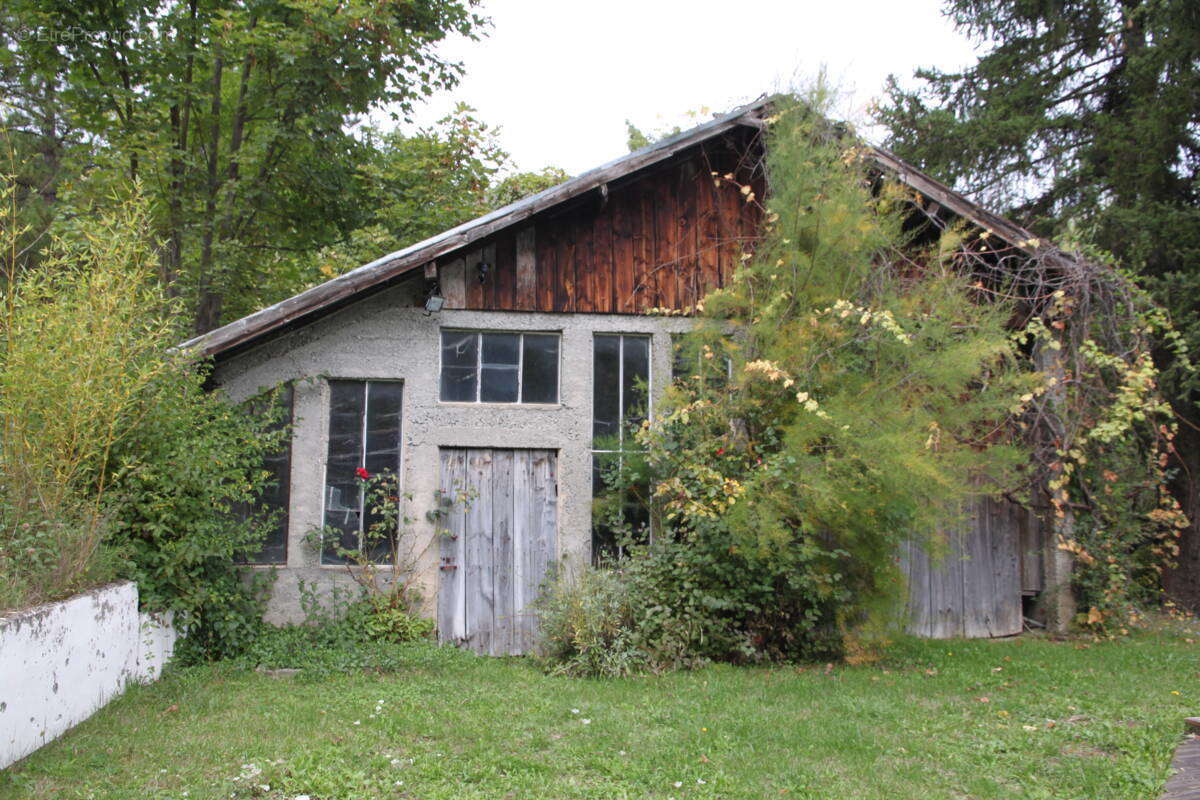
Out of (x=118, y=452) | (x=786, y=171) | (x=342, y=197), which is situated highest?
(x=342, y=197)

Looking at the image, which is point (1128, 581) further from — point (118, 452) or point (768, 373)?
point (118, 452)

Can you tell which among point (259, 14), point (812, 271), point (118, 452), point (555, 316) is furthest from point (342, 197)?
point (812, 271)

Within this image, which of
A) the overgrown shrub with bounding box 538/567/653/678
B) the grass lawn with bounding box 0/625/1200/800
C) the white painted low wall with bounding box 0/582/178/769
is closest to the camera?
the grass lawn with bounding box 0/625/1200/800

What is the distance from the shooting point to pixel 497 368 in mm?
8742

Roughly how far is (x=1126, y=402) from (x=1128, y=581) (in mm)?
2746

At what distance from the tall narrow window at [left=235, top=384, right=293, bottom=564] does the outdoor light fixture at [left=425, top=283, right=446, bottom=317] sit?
153 cm

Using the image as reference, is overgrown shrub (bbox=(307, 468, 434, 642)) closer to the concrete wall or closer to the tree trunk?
the concrete wall

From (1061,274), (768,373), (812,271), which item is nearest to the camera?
(768,373)

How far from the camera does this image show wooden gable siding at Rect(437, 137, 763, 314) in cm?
871

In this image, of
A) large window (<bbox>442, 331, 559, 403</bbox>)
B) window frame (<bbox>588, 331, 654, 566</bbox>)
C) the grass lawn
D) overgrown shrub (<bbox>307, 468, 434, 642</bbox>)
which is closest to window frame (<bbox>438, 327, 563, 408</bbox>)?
large window (<bbox>442, 331, 559, 403</bbox>)

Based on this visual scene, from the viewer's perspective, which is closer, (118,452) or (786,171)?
(118,452)

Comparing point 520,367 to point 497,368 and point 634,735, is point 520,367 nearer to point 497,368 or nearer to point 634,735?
point 497,368

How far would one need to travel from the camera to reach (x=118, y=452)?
Answer: 6727mm


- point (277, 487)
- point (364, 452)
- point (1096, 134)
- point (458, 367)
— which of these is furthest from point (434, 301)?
point (1096, 134)
